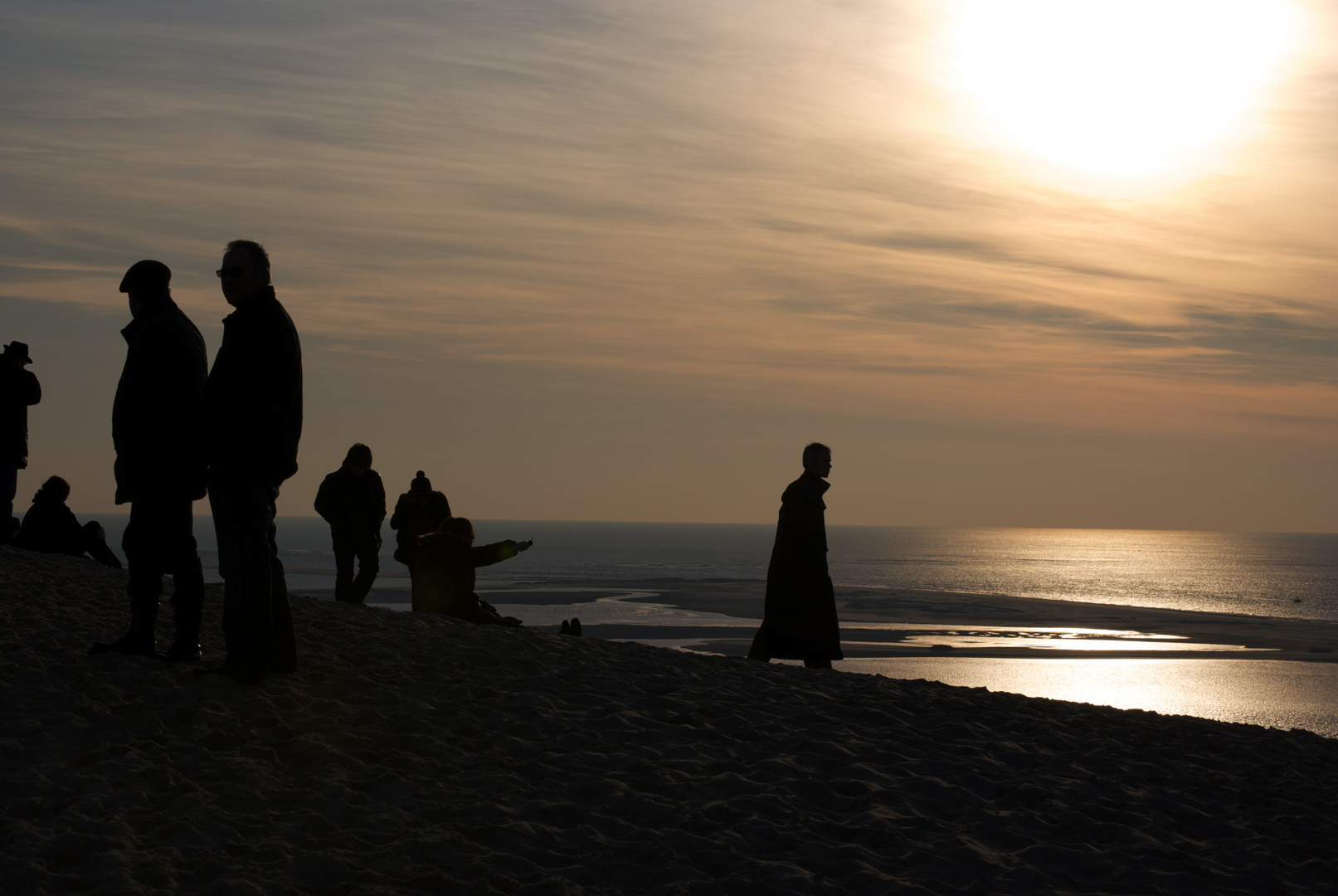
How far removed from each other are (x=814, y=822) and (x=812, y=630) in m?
5.03

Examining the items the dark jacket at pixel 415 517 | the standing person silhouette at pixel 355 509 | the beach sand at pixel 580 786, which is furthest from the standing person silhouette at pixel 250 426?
the dark jacket at pixel 415 517

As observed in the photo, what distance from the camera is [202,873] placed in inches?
170

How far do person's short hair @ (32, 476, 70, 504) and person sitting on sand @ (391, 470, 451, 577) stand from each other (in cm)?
443

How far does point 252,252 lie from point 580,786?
351 cm

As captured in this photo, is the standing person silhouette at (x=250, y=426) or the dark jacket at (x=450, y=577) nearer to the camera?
the standing person silhouette at (x=250, y=426)

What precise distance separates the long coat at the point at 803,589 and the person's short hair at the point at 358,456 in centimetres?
459

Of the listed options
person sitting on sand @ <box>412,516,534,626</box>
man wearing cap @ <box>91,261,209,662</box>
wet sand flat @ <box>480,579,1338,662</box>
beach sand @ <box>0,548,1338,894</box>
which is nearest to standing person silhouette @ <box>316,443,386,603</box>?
person sitting on sand @ <box>412,516,534,626</box>

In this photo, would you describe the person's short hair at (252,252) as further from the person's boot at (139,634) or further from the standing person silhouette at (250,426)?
the person's boot at (139,634)

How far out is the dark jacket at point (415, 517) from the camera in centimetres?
1302

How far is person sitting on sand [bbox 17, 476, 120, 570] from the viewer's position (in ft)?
45.4

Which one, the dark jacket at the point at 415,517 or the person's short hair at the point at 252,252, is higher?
the person's short hair at the point at 252,252

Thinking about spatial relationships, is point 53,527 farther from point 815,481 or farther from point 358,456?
point 815,481

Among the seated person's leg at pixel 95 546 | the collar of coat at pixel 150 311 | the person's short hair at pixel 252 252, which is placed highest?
the person's short hair at pixel 252 252

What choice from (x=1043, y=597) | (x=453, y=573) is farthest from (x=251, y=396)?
(x=1043, y=597)
